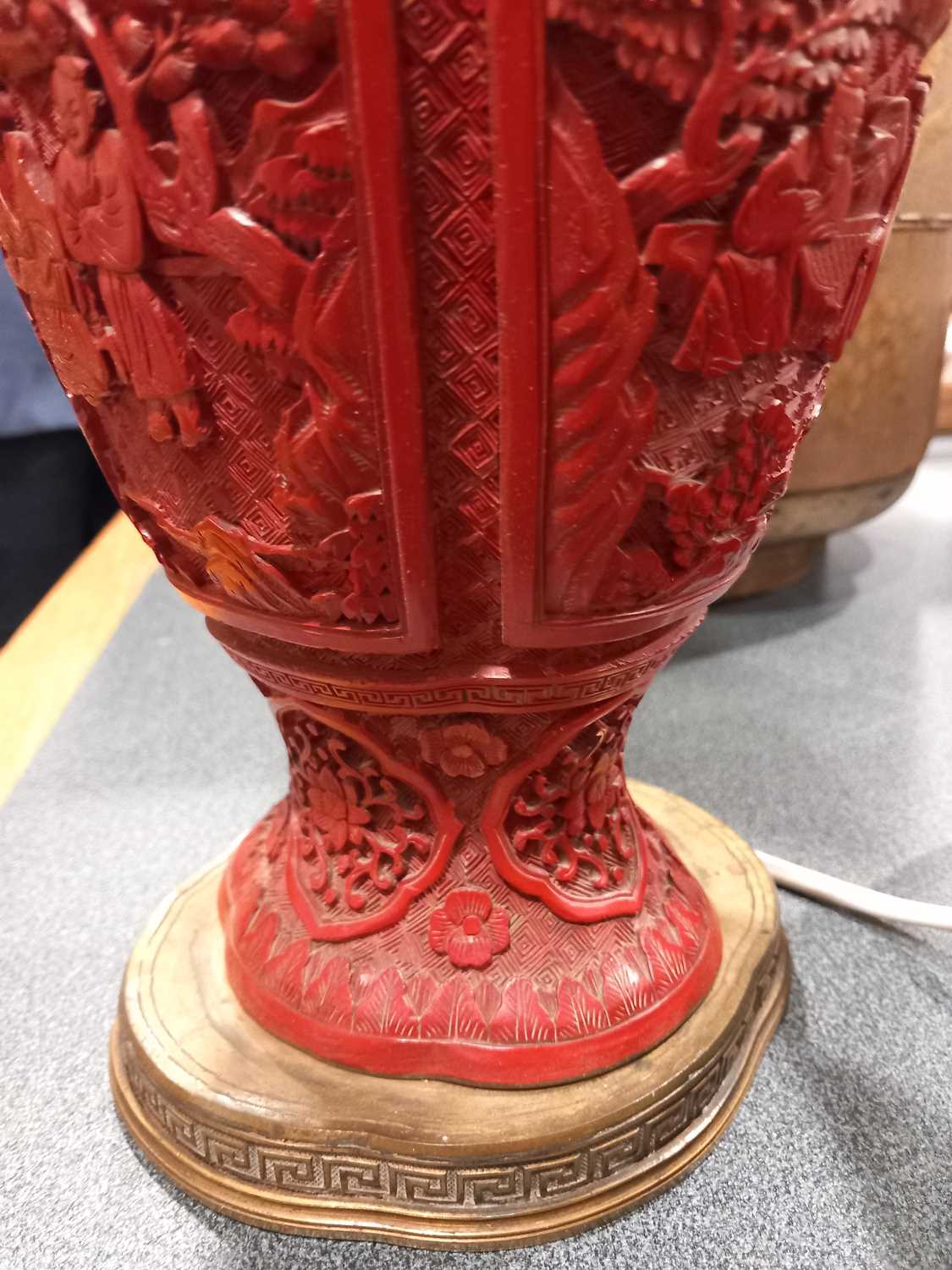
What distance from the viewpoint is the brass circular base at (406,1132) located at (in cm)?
59

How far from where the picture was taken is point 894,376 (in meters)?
1.27

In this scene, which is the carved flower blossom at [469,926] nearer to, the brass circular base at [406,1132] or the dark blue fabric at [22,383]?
the brass circular base at [406,1132]

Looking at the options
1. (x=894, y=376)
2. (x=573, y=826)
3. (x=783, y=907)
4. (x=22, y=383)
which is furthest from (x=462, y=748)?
(x=22, y=383)

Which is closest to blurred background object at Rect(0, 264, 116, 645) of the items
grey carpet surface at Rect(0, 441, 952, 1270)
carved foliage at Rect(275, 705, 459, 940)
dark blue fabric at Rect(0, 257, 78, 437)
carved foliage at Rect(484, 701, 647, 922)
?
dark blue fabric at Rect(0, 257, 78, 437)

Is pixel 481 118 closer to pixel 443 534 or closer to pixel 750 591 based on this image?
pixel 443 534

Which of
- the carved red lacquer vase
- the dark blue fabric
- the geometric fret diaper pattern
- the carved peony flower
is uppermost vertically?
Answer: the carved red lacquer vase

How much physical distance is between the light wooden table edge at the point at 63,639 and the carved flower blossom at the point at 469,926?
2.23 feet

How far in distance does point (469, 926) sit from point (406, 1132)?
0.42 feet

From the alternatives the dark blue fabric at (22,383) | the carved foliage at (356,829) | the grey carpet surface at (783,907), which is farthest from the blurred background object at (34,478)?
the carved foliage at (356,829)

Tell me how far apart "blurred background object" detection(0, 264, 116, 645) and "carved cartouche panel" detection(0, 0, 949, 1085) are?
39.4 inches

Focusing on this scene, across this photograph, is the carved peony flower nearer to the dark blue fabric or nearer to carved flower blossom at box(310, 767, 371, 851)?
carved flower blossom at box(310, 767, 371, 851)

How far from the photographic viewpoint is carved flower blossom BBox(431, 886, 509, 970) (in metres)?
0.64

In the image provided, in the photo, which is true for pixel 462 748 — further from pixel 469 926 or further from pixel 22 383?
pixel 22 383

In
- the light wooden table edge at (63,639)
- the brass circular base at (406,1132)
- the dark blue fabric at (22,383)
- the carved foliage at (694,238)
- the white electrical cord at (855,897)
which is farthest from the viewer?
the dark blue fabric at (22,383)
